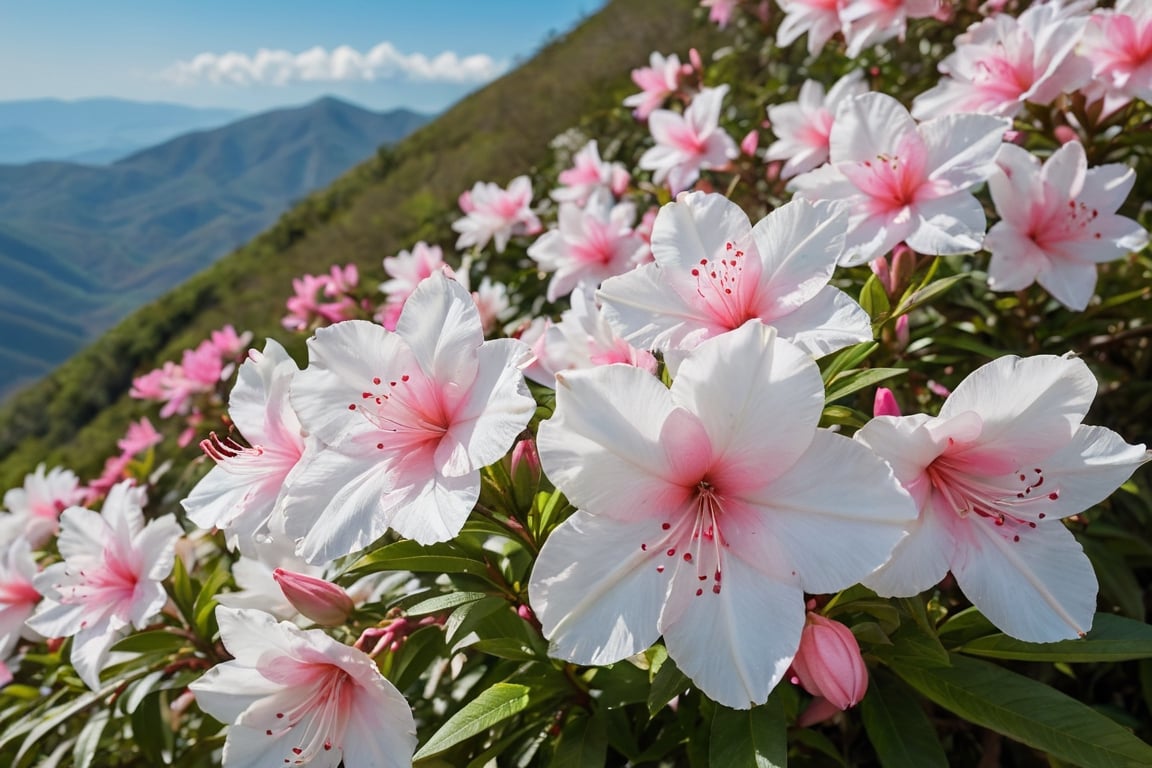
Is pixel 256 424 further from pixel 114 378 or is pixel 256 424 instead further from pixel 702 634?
pixel 114 378

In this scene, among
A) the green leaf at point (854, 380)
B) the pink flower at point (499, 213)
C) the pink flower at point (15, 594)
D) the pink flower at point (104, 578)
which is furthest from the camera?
the pink flower at point (499, 213)

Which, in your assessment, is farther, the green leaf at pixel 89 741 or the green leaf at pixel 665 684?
the green leaf at pixel 89 741

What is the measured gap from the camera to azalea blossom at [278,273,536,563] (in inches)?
34.8

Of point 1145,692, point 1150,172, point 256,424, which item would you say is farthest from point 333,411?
point 1150,172

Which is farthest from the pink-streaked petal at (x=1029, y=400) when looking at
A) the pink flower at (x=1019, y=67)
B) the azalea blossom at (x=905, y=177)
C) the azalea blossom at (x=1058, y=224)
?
the pink flower at (x=1019, y=67)

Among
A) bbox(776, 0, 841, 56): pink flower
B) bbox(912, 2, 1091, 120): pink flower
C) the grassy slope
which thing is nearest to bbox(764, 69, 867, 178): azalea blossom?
bbox(912, 2, 1091, 120): pink flower

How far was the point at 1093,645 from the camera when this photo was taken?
3.13 feet

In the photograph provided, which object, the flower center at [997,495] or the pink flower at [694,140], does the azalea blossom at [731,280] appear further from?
the pink flower at [694,140]

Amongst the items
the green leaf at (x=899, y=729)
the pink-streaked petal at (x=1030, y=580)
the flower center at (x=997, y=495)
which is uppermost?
the flower center at (x=997, y=495)

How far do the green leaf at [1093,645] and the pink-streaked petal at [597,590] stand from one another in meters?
0.51

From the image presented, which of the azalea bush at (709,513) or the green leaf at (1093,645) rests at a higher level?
the azalea bush at (709,513)

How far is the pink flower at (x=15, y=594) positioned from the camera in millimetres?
1597

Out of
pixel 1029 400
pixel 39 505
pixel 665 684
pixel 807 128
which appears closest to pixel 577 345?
pixel 665 684

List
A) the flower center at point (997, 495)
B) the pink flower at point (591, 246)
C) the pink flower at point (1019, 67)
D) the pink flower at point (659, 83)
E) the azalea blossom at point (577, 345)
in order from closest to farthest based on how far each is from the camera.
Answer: the flower center at point (997, 495), the azalea blossom at point (577, 345), the pink flower at point (1019, 67), the pink flower at point (591, 246), the pink flower at point (659, 83)
